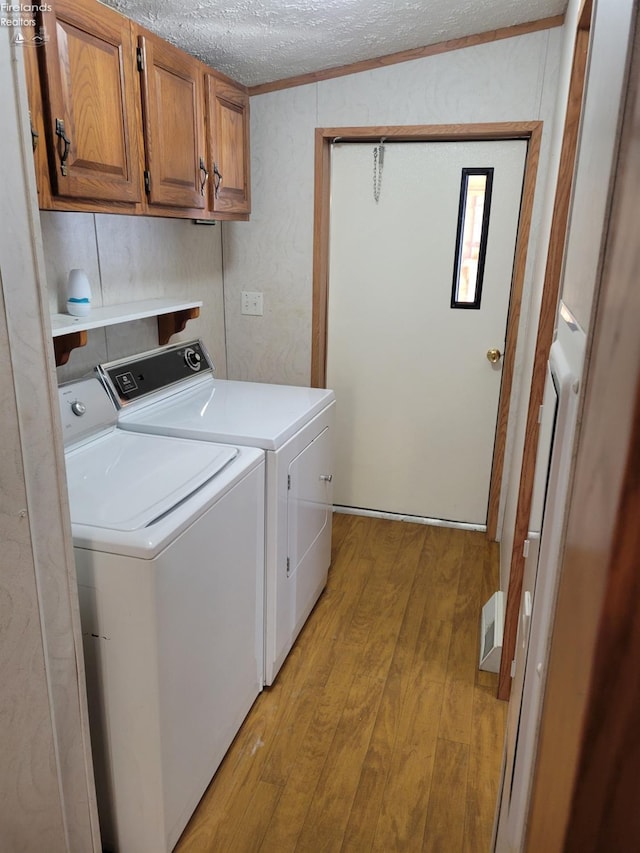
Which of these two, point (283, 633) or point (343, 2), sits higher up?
point (343, 2)

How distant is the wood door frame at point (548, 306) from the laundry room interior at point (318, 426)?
11 millimetres

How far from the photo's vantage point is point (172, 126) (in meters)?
2.01

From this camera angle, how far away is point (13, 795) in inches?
45.9

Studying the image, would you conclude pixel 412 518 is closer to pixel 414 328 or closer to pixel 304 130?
pixel 414 328

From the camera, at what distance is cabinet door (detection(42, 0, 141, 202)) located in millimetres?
1479

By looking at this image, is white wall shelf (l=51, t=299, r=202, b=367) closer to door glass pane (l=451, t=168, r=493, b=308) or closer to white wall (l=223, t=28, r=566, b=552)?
white wall (l=223, t=28, r=566, b=552)

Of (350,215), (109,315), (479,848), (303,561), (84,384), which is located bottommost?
(479,848)

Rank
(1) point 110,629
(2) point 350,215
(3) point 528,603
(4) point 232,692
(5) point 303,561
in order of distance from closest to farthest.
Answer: (3) point 528,603
(1) point 110,629
(4) point 232,692
(5) point 303,561
(2) point 350,215

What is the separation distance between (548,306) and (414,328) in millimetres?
1311

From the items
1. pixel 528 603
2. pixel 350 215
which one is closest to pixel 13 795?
pixel 528 603

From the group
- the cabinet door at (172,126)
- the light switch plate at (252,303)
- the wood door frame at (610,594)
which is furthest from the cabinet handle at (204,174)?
the wood door frame at (610,594)

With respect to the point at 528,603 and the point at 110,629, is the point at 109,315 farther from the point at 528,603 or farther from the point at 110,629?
the point at 528,603

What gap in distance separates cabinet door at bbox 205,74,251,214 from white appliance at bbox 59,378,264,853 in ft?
3.45

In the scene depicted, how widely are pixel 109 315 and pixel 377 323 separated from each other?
1530mm
